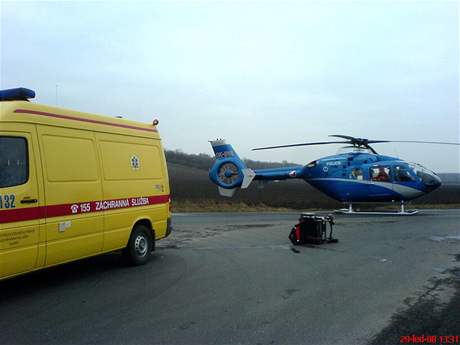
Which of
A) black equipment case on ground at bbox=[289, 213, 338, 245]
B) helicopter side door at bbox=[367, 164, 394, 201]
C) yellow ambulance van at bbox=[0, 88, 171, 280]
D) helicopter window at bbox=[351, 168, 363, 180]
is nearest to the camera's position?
yellow ambulance van at bbox=[0, 88, 171, 280]

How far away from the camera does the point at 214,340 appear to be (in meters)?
4.84

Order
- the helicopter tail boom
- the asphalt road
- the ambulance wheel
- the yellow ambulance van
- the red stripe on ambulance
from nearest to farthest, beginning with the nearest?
the asphalt road < the red stripe on ambulance < the yellow ambulance van < the ambulance wheel < the helicopter tail boom

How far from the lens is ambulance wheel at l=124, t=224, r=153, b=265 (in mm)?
8719

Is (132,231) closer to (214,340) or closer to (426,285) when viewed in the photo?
(214,340)

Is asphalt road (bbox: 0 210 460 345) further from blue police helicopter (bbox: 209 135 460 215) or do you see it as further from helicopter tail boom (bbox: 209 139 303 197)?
helicopter tail boom (bbox: 209 139 303 197)

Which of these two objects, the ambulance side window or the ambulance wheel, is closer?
the ambulance side window

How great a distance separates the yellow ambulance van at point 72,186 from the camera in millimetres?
6336

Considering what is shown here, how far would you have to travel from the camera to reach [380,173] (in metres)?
20.9

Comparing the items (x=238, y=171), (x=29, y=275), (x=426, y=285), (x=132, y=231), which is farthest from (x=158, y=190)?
(x=238, y=171)

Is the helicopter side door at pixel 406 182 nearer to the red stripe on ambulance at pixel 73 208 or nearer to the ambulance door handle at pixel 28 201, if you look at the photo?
the red stripe on ambulance at pixel 73 208

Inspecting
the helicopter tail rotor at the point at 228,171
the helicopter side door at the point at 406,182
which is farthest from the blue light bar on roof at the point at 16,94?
the helicopter tail rotor at the point at 228,171

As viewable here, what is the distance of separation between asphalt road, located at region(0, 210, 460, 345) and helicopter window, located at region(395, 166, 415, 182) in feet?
33.6

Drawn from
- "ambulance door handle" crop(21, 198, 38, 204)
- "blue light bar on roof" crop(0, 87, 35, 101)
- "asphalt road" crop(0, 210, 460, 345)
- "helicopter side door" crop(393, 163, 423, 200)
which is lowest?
"asphalt road" crop(0, 210, 460, 345)

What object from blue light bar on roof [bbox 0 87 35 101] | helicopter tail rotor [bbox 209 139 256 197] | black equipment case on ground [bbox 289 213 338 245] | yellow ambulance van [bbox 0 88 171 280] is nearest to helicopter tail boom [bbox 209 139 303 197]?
helicopter tail rotor [bbox 209 139 256 197]
